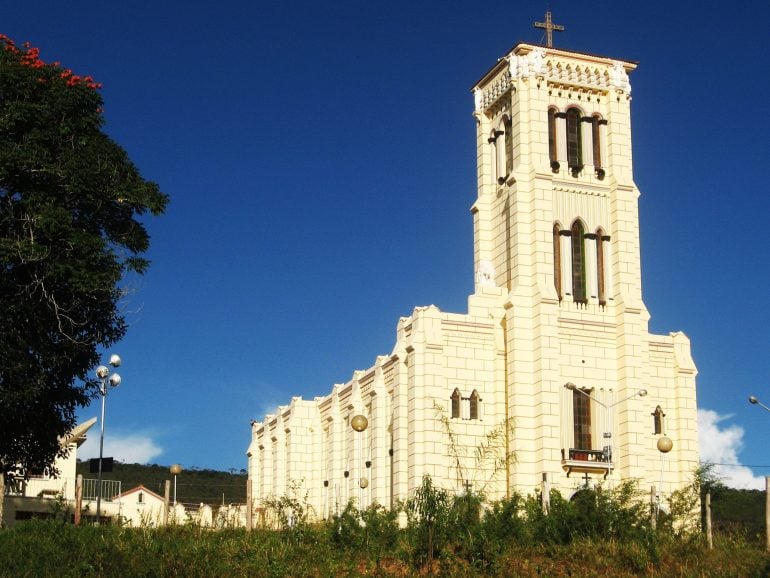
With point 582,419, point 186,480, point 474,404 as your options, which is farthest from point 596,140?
point 186,480

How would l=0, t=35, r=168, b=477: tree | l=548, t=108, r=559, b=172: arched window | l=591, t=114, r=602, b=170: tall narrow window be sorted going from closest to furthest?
1. l=0, t=35, r=168, b=477: tree
2. l=548, t=108, r=559, b=172: arched window
3. l=591, t=114, r=602, b=170: tall narrow window

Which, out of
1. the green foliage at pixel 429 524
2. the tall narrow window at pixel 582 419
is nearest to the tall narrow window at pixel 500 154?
the tall narrow window at pixel 582 419

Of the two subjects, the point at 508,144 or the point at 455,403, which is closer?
the point at 455,403

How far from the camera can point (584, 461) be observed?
4872cm

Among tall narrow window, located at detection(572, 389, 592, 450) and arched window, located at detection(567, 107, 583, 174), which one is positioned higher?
arched window, located at detection(567, 107, 583, 174)

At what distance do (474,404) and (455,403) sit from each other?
36.8 inches

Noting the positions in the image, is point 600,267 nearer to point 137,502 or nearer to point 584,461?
point 584,461

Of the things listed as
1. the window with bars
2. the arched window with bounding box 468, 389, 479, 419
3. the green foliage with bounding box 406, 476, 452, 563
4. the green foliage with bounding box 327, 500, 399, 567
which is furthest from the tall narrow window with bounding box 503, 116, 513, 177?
the green foliage with bounding box 406, 476, 452, 563

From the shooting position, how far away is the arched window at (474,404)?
4975cm

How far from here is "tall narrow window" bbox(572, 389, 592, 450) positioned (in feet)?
163

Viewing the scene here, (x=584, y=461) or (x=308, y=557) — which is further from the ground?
(x=584, y=461)

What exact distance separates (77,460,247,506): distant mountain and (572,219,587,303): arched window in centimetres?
6097

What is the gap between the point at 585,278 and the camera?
5244 centimetres

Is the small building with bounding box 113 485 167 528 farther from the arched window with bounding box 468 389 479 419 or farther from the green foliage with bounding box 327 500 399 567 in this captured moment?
the green foliage with bounding box 327 500 399 567
